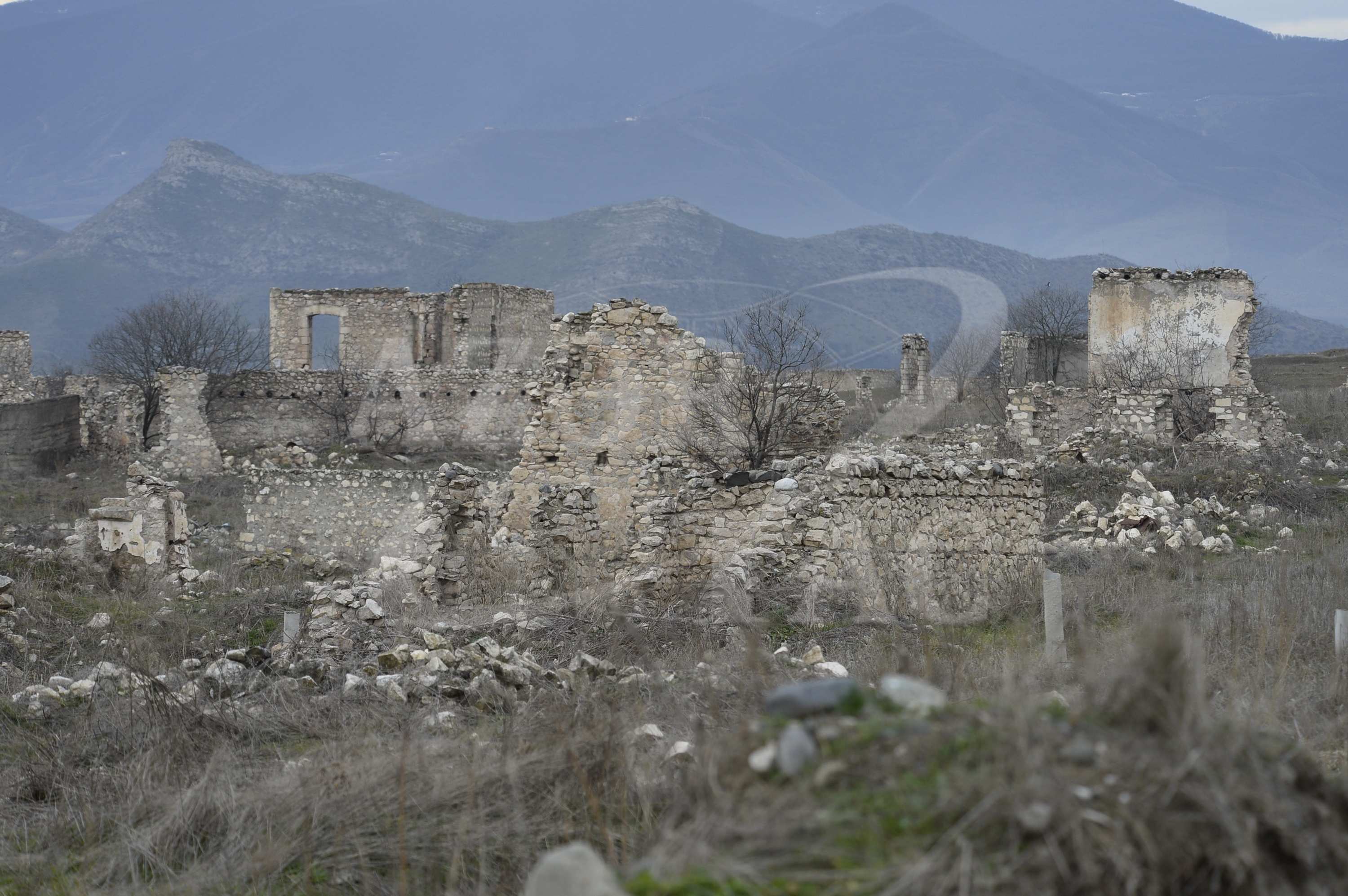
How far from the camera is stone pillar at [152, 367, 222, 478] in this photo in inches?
938

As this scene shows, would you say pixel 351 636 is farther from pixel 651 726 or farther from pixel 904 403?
pixel 904 403

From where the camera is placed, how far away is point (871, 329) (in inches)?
2884

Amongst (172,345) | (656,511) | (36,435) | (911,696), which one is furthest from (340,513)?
(172,345)

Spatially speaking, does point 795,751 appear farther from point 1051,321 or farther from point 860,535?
point 1051,321

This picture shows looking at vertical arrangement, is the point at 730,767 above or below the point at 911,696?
below

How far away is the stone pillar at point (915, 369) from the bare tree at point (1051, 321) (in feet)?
12.7

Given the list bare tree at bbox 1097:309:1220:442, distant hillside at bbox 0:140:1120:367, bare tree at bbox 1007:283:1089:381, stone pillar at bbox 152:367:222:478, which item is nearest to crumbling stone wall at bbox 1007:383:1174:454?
bare tree at bbox 1097:309:1220:442

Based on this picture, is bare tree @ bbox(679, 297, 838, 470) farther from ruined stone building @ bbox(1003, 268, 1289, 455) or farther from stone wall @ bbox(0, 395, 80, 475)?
stone wall @ bbox(0, 395, 80, 475)

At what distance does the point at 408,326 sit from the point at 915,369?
1565cm

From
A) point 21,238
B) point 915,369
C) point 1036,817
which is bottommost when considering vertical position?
point 1036,817

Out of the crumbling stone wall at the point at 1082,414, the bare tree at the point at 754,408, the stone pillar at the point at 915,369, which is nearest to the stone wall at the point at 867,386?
the stone pillar at the point at 915,369

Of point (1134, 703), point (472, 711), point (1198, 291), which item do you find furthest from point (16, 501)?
point (1198, 291)

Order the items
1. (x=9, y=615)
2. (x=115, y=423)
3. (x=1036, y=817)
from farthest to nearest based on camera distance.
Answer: (x=115, y=423) → (x=9, y=615) → (x=1036, y=817)

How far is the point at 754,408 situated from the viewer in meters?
12.5
